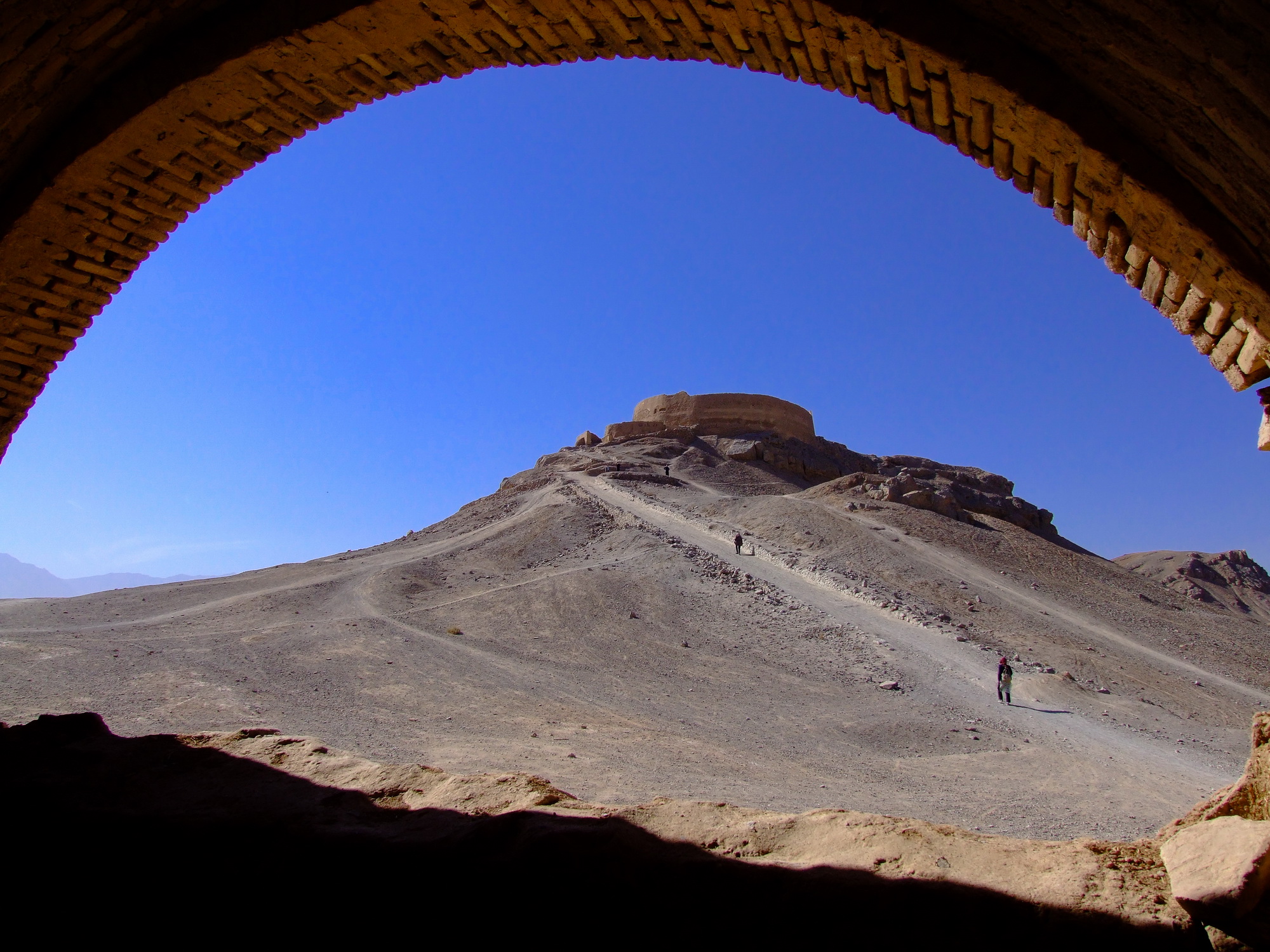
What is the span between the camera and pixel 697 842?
10.5 feet

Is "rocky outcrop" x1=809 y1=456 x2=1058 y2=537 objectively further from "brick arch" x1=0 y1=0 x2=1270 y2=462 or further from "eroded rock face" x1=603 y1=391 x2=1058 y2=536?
"brick arch" x1=0 y1=0 x2=1270 y2=462

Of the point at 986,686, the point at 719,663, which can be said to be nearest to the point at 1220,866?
the point at 986,686

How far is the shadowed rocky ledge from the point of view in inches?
100

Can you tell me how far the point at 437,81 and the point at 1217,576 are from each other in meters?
52.0

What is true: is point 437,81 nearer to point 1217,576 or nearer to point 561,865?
point 561,865

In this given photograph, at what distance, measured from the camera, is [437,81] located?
425 centimetres

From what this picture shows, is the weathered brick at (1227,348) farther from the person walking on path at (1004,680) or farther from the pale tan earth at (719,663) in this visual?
the person walking on path at (1004,680)

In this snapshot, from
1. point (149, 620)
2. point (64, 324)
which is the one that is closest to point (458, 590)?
point (149, 620)

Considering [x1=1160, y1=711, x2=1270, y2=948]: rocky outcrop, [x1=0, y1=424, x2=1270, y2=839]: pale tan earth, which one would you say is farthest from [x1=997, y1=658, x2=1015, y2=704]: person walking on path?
[x1=1160, y1=711, x2=1270, y2=948]: rocky outcrop

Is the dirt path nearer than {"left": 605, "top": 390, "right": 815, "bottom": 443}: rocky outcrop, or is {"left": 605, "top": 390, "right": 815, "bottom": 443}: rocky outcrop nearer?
the dirt path

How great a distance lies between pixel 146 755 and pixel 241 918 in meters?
2.14

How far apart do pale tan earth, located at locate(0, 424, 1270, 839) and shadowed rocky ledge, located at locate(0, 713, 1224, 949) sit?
13.0 ft

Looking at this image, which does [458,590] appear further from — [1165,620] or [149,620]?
[1165,620]

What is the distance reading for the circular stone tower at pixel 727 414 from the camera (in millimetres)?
45125
